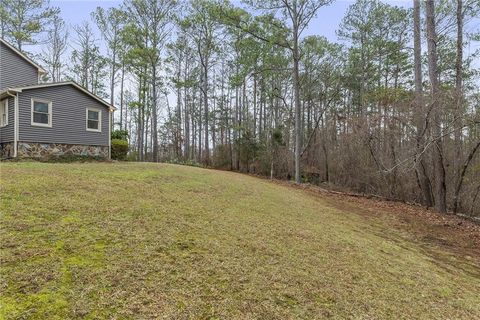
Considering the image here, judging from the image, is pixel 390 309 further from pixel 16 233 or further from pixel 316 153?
pixel 316 153

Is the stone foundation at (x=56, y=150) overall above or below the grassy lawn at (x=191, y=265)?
above

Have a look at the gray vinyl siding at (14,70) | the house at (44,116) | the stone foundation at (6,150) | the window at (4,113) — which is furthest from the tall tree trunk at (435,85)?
the gray vinyl siding at (14,70)

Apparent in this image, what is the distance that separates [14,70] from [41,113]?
3509mm

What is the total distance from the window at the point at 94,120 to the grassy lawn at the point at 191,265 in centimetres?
842

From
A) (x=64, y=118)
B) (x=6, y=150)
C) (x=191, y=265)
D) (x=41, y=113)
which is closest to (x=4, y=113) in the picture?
(x=41, y=113)

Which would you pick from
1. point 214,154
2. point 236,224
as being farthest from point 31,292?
point 214,154

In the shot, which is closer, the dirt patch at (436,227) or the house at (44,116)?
the dirt patch at (436,227)

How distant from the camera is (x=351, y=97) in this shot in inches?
846

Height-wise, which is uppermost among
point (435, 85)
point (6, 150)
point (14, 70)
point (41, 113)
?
point (14, 70)

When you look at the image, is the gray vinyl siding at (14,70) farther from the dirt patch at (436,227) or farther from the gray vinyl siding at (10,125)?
the dirt patch at (436,227)

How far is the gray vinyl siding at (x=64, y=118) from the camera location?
1092 cm

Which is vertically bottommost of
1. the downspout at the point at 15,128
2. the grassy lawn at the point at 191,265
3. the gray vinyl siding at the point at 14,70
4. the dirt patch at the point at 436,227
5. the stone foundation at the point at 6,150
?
the dirt patch at the point at 436,227

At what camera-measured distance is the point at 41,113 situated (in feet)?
37.3

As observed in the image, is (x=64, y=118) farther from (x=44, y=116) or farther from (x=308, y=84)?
(x=308, y=84)
